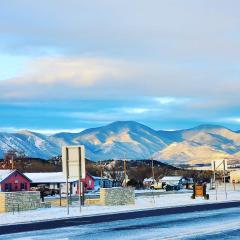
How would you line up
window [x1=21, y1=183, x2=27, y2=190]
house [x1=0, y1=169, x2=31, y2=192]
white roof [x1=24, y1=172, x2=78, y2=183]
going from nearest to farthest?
house [x1=0, y1=169, x2=31, y2=192] < window [x1=21, y1=183, x2=27, y2=190] < white roof [x1=24, y1=172, x2=78, y2=183]

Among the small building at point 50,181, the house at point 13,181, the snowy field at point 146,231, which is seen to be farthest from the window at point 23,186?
the snowy field at point 146,231

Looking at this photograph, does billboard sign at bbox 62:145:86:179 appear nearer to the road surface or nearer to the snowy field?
the road surface

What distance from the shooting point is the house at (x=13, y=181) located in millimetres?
91812

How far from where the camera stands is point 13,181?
94562mm

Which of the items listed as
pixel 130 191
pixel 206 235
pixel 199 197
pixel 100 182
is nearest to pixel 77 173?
pixel 130 191

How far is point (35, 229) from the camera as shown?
2108cm

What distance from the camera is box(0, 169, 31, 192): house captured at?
91.8m

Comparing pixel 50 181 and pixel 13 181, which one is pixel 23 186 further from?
pixel 50 181

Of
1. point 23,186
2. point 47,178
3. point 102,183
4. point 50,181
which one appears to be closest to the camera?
point 23,186

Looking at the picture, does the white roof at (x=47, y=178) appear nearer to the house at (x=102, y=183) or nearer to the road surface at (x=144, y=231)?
the house at (x=102, y=183)

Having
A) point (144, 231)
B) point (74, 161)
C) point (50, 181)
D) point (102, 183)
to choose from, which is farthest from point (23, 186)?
point (144, 231)

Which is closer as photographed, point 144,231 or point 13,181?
point 144,231

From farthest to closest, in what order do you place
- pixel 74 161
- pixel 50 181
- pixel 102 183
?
pixel 102 183, pixel 50 181, pixel 74 161

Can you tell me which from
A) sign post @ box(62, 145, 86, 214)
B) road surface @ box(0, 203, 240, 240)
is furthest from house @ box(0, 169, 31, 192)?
road surface @ box(0, 203, 240, 240)
